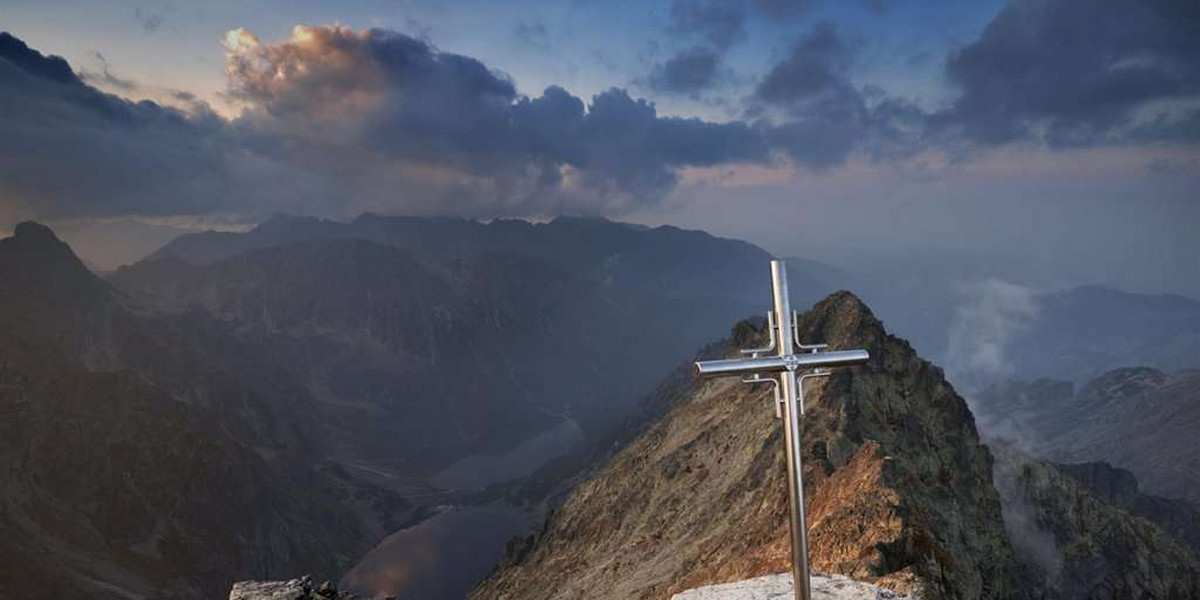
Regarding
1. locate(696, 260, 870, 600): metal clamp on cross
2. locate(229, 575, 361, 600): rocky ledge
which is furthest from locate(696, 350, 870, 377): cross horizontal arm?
locate(229, 575, 361, 600): rocky ledge

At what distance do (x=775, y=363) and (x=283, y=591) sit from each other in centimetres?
1556

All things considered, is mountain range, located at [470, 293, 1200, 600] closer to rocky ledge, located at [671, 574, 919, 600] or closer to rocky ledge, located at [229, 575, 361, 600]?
rocky ledge, located at [671, 574, 919, 600]

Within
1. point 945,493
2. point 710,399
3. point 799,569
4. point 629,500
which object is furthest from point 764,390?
point 799,569

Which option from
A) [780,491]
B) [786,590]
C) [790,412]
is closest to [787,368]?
[790,412]

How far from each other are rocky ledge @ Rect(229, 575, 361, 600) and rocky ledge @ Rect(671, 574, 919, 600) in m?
9.70

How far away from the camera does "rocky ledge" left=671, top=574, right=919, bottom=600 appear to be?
15.0 metres

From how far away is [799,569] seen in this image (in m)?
10.0

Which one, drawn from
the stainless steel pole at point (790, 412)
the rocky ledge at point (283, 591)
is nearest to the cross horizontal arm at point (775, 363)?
the stainless steel pole at point (790, 412)

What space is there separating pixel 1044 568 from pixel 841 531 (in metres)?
72.8

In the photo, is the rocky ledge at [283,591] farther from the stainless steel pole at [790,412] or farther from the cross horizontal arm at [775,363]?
the cross horizontal arm at [775,363]

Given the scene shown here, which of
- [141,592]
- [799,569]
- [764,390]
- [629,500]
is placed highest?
[799,569]

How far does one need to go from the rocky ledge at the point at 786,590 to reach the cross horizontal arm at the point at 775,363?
784cm

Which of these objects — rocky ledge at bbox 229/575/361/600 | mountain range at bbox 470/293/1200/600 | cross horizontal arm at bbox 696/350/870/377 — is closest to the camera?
cross horizontal arm at bbox 696/350/870/377

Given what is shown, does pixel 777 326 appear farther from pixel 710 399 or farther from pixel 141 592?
pixel 141 592
